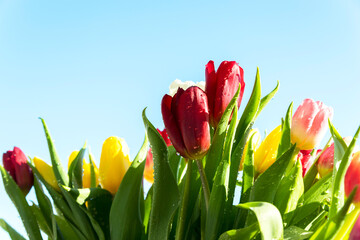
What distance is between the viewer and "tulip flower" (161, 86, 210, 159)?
543 millimetres

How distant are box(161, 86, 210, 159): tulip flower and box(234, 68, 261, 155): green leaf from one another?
0.08 meters

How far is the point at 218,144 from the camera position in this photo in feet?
1.97

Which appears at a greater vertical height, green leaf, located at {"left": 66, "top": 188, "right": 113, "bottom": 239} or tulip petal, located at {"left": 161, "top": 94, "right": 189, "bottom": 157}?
tulip petal, located at {"left": 161, "top": 94, "right": 189, "bottom": 157}

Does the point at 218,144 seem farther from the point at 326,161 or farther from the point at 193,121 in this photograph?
the point at 326,161

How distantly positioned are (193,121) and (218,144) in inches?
2.7

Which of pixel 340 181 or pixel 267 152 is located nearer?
pixel 340 181

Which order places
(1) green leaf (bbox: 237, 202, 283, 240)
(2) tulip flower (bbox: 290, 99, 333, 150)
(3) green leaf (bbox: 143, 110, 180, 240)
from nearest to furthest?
(1) green leaf (bbox: 237, 202, 283, 240) → (3) green leaf (bbox: 143, 110, 180, 240) → (2) tulip flower (bbox: 290, 99, 333, 150)

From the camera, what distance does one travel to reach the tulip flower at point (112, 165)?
661mm

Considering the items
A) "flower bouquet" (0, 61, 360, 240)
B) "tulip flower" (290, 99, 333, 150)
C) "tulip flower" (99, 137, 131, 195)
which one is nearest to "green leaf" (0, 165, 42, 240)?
"flower bouquet" (0, 61, 360, 240)

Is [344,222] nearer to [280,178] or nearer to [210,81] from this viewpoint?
[280,178]

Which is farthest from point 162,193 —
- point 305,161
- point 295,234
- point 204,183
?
point 305,161

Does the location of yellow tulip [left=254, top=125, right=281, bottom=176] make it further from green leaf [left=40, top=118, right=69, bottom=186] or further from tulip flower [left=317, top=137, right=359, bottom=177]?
green leaf [left=40, top=118, right=69, bottom=186]

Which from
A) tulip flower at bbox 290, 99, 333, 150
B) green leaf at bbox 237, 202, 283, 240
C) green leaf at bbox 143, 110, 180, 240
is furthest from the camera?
tulip flower at bbox 290, 99, 333, 150

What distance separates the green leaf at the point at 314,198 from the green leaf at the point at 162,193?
170mm
